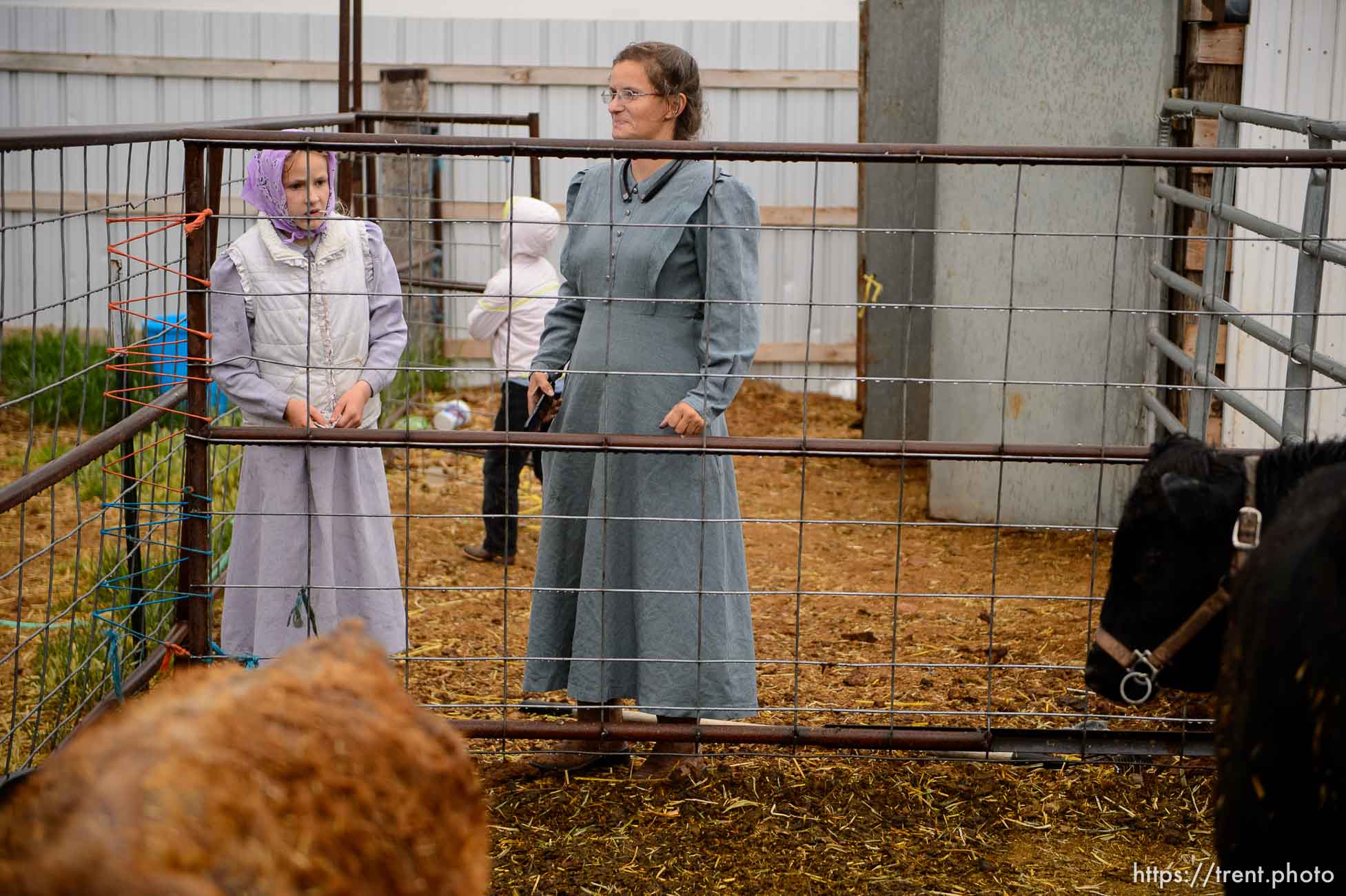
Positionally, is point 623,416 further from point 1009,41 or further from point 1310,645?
point 1009,41

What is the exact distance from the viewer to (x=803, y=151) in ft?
11.4

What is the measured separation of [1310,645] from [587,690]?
2.10 meters

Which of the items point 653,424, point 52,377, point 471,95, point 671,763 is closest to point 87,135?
point 653,424

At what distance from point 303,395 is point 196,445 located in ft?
1.26

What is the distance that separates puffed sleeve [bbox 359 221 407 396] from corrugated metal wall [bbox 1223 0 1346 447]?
11.5ft

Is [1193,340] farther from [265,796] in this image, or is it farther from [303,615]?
[265,796]

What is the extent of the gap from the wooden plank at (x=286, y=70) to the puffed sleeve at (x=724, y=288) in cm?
663

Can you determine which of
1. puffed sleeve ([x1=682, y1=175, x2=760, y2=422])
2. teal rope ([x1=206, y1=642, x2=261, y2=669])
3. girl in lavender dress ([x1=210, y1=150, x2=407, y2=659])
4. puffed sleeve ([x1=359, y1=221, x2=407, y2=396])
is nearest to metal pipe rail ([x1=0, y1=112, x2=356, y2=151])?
girl in lavender dress ([x1=210, y1=150, x2=407, y2=659])

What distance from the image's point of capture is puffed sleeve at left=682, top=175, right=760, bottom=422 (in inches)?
144

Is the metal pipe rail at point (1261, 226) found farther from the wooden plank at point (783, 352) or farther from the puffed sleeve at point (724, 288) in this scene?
the wooden plank at point (783, 352)

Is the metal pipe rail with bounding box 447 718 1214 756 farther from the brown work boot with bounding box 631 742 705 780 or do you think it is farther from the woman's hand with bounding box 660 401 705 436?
the woman's hand with bounding box 660 401 705 436

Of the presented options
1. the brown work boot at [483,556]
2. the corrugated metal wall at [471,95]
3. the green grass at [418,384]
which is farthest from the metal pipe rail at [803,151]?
the corrugated metal wall at [471,95]

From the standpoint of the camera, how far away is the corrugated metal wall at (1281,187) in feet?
18.9

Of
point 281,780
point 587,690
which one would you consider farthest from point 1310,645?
point 587,690
